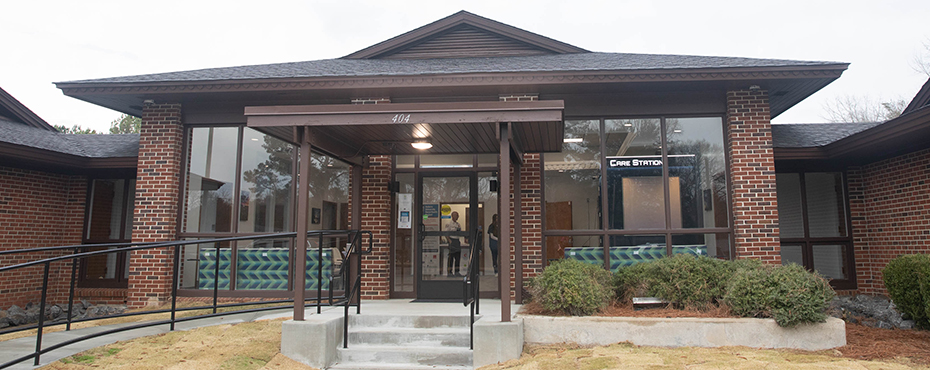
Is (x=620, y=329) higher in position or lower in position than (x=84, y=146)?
lower

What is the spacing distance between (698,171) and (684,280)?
7.89ft

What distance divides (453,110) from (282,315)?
3420 millimetres

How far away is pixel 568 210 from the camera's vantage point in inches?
306

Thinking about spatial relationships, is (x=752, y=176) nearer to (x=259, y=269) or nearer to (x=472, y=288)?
(x=472, y=288)

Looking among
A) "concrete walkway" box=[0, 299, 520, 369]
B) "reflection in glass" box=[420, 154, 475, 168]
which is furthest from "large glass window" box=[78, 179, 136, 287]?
"reflection in glass" box=[420, 154, 475, 168]

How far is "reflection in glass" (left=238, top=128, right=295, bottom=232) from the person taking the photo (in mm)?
8188

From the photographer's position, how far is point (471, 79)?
726 cm

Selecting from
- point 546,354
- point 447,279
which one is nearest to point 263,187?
point 447,279

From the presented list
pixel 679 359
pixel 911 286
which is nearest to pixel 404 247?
pixel 679 359

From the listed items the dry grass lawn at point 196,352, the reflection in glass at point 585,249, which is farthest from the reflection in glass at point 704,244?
the dry grass lawn at point 196,352

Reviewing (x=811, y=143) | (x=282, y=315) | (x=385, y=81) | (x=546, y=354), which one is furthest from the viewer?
(x=811, y=143)

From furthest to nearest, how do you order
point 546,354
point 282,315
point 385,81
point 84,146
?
1. point 84,146
2. point 385,81
3. point 282,315
4. point 546,354

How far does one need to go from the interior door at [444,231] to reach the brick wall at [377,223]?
1.60 feet

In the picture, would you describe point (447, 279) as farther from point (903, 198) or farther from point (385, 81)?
point (903, 198)
